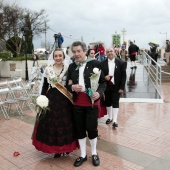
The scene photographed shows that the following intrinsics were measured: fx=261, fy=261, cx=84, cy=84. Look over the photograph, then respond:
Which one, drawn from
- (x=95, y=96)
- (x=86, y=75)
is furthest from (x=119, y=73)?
(x=95, y=96)

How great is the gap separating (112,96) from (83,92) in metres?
2.00

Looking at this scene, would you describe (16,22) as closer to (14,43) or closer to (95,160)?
(14,43)

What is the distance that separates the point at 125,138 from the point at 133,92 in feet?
14.7

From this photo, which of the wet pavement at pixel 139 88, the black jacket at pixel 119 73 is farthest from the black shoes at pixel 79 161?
the wet pavement at pixel 139 88

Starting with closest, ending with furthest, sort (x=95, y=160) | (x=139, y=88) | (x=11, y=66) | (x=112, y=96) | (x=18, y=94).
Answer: (x=95, y=160) → (x=112, y=96) → (x=18, y=94) → (x=139, y=88) → (x=11, y=66)

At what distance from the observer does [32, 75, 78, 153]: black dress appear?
151 inches

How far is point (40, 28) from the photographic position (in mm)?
24547

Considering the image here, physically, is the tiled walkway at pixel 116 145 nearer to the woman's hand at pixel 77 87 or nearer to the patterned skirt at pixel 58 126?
the patterned skirt at pixel 58 126

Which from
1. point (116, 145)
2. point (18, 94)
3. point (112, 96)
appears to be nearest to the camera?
point (116, 145)

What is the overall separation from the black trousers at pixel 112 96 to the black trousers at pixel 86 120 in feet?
6.01

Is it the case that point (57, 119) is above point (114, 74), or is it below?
below

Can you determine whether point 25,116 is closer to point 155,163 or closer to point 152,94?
point 155,163

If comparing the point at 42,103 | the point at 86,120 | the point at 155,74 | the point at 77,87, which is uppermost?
the point at 77,87

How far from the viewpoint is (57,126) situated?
12.6ft
